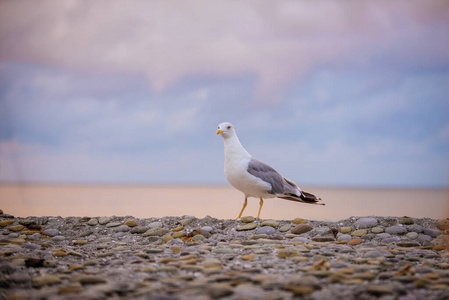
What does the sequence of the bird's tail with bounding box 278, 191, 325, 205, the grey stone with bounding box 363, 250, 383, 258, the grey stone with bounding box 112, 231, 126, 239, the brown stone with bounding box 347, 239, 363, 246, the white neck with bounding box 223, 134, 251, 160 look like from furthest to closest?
the bird's tail with bounding box 278, 191, 325, 205 → the white neck with bounding box 223, 134, 251, 160 → the grey stone with bounding box 112, 231, 126, 239 → the brown stone with bounding box 347, 239, 363, 246 → the grey stone with bounding box 363, 250, 383, 258

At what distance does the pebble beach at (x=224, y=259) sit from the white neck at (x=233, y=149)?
88 centimetres

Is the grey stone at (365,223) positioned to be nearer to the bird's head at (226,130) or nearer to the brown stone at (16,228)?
the bird's head at (226,130)

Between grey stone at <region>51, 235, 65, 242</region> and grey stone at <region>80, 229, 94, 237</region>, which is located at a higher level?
grey stone at <region>80, 229, 94, 237</region>

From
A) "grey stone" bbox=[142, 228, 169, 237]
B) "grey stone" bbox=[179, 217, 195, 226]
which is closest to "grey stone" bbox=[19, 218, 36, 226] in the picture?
"grey stone" bbox=[142, 228, 169, 237]

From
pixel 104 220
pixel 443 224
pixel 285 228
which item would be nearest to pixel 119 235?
pixel 104 220

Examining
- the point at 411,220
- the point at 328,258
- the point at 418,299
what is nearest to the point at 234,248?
the point at 328,258

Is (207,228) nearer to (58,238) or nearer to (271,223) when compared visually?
(271,223)

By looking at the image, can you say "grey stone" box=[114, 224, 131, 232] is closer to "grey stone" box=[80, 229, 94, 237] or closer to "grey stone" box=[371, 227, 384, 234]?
"grey stone" box=[80, 229, 94, 237]

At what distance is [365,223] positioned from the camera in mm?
5672

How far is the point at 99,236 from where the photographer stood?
19.1 ft

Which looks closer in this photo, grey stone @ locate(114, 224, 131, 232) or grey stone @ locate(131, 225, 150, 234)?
grey stone @ locate(131, 225, 150, 234)

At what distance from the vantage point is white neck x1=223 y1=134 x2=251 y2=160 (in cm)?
621

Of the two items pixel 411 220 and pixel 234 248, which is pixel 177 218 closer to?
pixel 234 248

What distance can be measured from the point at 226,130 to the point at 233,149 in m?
0.28
